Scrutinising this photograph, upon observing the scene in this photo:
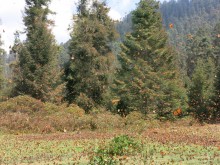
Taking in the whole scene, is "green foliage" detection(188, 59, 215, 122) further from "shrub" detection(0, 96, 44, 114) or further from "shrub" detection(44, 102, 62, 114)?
"shrub" detection(0, 96, 44, 114)

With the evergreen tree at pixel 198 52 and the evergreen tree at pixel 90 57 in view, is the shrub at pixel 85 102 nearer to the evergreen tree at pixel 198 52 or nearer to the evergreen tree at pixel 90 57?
the evergreen tree at pixel 90 57

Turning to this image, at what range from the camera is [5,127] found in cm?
2600

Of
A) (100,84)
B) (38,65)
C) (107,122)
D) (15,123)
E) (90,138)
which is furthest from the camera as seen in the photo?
(100,84)

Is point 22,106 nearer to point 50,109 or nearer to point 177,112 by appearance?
point 50,109

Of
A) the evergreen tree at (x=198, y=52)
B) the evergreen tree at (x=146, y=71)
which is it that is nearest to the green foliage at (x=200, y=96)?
the evergreen tree at (x=146, y=71)

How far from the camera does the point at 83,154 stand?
48.6 feet

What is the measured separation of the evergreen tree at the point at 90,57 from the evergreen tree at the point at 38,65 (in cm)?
265

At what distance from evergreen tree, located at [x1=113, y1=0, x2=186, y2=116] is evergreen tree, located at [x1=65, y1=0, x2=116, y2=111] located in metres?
2.83

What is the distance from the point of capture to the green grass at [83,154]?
40.2 feet

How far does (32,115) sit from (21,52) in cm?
1135

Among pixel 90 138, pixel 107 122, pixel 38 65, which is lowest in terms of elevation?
pixel 90 138

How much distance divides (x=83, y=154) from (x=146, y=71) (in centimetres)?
2046

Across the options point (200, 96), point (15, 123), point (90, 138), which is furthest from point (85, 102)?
point (90, 138)

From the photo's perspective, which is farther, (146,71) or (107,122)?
(146,71)
